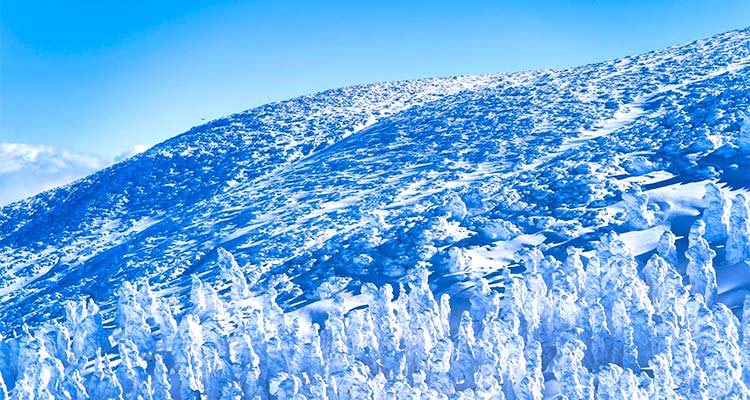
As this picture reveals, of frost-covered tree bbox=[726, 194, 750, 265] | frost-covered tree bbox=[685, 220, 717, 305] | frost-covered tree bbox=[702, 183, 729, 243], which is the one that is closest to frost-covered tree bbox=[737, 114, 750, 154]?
frost-covered tree bbox=[702, 183, 729, 243]

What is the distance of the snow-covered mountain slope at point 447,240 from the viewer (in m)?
45.8

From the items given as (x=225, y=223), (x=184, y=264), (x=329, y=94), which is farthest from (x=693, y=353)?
(x=329, y=94)

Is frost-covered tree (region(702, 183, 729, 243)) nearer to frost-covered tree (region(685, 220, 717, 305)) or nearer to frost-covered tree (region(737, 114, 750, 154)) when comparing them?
frost-covered tree (region(685, 220, 717, 305))

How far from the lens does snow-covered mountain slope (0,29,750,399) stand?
45.8 metres

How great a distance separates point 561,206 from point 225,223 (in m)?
44.6

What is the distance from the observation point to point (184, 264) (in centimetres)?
8025

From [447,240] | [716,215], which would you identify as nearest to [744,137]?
[716,215]

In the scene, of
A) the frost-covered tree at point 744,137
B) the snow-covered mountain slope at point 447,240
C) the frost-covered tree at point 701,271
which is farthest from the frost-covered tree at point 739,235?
the frost-covered tree at point 744,137

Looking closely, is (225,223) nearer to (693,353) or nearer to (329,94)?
(693,353)

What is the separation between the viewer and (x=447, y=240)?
228 feet

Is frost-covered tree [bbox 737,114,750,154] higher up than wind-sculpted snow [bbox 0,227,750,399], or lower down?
higher up

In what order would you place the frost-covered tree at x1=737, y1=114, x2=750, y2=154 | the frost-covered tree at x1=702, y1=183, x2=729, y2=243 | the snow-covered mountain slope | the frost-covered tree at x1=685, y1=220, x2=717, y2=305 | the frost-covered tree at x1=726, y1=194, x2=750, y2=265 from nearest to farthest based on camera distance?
the snow-covered mountain slope → the frost-covered tree at x1=685, y1=220, x2=717, y2=305 → the frost-covered tree at x1=726, y1=194, x2=750, y2=265 → the frost-covered tree at x1=702, y1=183, x2=729, y2=243 → the frost-covered tree at x1=737, y1=114, x2=750, y2=154

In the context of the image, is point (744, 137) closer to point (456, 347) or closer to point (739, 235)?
Answer: point (739, 235)

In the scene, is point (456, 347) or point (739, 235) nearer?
point (456, 347)
